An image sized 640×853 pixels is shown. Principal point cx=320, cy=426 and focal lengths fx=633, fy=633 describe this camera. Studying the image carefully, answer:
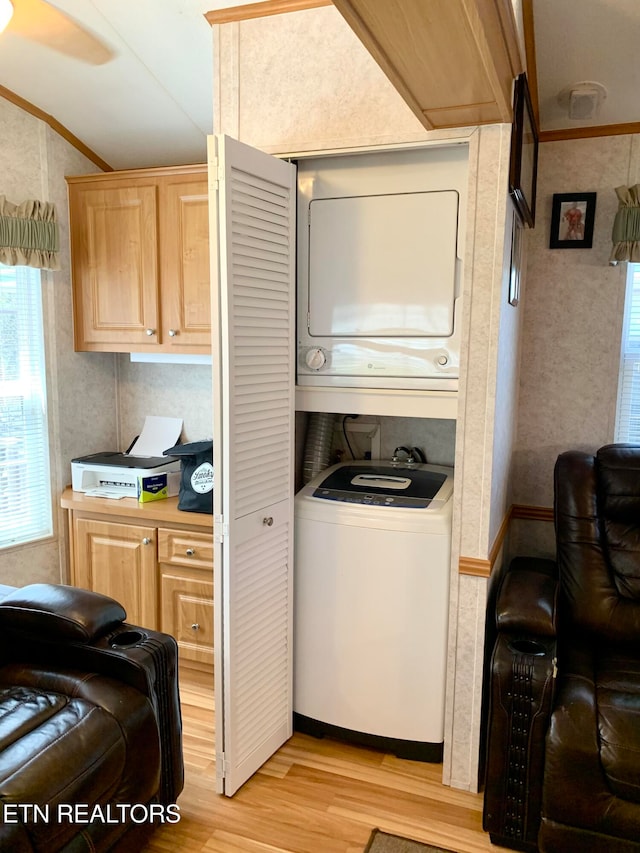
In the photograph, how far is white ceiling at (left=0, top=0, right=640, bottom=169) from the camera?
2.06 m

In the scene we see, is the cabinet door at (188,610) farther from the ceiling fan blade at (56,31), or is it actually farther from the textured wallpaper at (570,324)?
the ceiling fan blade at (56,31)

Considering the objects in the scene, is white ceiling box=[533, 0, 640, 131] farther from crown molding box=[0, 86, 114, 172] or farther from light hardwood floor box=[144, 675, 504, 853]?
light hardwood floor box=[144, 675, 504, 853]

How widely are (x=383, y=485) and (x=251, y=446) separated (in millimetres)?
589

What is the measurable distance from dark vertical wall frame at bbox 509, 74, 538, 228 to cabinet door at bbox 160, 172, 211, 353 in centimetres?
136

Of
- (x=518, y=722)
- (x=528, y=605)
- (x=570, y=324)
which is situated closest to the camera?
(x=518, y=722)

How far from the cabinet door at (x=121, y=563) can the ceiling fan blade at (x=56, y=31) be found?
1963mm

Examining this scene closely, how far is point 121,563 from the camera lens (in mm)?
2965

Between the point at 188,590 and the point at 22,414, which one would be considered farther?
the point at 22,414

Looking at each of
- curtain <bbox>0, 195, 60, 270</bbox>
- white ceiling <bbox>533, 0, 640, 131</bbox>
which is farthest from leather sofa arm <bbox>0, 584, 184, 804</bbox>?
white ceiling <bbox>533, 0, 640, 131</bbox>

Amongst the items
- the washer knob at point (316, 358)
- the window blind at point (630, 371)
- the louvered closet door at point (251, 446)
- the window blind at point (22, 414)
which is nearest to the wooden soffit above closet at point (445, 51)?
the louvered closet door at point (251, 446)

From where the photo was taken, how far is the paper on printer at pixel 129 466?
3012 mm

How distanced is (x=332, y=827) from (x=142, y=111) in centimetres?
291

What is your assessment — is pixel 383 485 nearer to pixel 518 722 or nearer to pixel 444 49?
pixel 518 722

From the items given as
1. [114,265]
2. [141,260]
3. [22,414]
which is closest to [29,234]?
[114,265]
